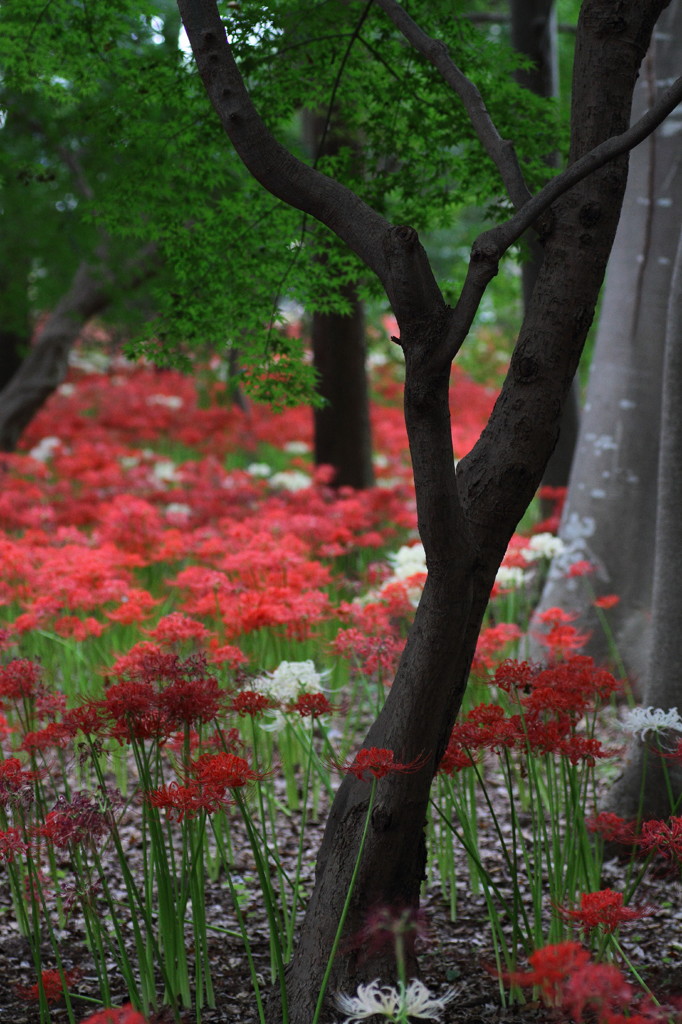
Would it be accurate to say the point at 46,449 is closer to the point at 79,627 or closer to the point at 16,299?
the point at 16,299

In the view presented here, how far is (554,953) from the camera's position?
1507 millimetres

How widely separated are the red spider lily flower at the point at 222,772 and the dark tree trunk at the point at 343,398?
4.88 m

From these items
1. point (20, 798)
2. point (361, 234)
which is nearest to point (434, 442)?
point (361, 234)

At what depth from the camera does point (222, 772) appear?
2141 mm

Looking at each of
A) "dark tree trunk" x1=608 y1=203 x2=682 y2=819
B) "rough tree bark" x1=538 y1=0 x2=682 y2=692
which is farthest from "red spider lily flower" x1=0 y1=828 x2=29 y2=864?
"rough tree bark" x1=538 y1=0 x2=682 y2=692

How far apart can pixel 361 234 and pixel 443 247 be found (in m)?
14.5

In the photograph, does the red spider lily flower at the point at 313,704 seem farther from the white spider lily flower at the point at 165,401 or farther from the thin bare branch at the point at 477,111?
the white spider lily flower at the point at 165,401

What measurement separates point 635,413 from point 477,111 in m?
3.03

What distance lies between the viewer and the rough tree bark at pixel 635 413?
210 inches

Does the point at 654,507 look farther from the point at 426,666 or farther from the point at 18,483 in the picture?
the point at 18,483

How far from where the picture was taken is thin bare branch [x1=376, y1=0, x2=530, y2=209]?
2502 millimetres

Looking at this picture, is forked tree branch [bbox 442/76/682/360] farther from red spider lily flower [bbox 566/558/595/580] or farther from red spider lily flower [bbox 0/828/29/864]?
red spider lily flower [bbox 566/558/595/580]

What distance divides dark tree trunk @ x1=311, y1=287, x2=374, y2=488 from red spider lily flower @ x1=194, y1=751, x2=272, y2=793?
488 centimetres

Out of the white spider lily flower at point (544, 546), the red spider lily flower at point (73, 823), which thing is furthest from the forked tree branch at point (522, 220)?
the white spider lily flower at point (544, 546)
